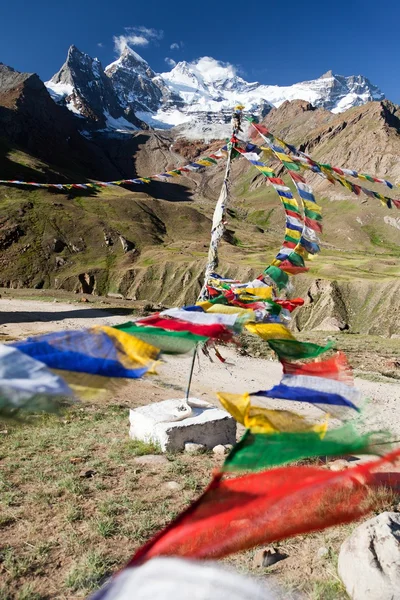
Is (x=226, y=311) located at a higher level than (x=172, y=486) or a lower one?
higher

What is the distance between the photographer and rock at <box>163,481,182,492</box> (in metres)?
5.92

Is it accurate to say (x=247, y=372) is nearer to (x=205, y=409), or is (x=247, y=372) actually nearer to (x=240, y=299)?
(x=205, y=409)

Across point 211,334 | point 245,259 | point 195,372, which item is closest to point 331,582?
point 211,334

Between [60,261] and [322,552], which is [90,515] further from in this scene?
[60,261]

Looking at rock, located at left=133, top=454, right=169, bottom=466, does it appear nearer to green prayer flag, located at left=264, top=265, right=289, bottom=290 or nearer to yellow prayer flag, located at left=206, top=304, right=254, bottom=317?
green prayer flag, located at left=264, top=265, right=289, bottom=290

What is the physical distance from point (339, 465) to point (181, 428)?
2609 mm

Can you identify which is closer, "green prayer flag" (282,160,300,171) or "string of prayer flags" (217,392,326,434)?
"string of prayer flags" (217,392,326,434)

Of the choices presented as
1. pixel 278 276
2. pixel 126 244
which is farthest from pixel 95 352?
pixel 126 244

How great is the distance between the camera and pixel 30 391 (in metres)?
2.72

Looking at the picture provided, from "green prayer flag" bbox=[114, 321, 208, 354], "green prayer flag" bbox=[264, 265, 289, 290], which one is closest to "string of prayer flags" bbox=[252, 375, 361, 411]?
"green prayer flag" bbox=[114, 321, 208, 354]

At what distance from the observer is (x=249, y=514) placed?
2.70m

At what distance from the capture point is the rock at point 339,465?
20.3 feet

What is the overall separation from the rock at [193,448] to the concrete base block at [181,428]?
8cm

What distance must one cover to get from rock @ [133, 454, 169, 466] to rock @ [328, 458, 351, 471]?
100 inches
